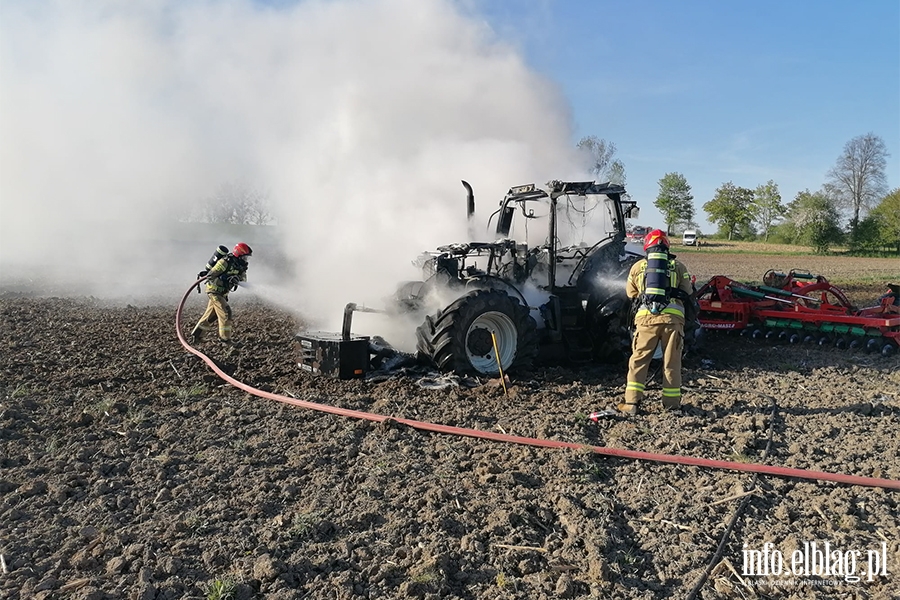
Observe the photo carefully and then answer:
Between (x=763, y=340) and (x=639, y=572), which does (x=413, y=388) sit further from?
(x=763, y=340)

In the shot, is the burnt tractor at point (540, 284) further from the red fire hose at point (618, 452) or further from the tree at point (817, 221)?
the tree at point (817, 221)

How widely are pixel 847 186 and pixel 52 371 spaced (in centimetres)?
6572

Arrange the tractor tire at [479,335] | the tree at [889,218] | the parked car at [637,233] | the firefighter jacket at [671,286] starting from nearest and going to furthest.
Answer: the firefighter jacket at [671,286], the tractor tire at [479,335], the parked car at [637,233], the tree at [889,218]

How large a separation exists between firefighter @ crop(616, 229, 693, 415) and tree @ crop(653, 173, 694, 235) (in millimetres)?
61123

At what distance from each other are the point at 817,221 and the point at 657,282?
174ft

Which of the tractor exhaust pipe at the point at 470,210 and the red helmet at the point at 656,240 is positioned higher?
the tractor exhaust pipe at the point at 470,210

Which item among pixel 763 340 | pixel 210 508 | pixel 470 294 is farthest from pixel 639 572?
pixel 763 340

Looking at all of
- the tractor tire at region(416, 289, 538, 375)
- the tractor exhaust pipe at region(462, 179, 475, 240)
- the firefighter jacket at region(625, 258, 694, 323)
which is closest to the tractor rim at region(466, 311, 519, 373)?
the tractor tire at region(416, 289, 538, 375)

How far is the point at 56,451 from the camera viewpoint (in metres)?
4.88

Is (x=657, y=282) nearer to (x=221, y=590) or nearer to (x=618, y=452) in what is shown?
(x=618, y=452)

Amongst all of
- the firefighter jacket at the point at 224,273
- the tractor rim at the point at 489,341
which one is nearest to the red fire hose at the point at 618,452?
the tractor rim at the point at 489,341

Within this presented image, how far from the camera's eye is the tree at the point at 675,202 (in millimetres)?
63750

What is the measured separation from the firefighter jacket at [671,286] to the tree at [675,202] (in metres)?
60.9

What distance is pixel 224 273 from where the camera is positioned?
30.5 feet
